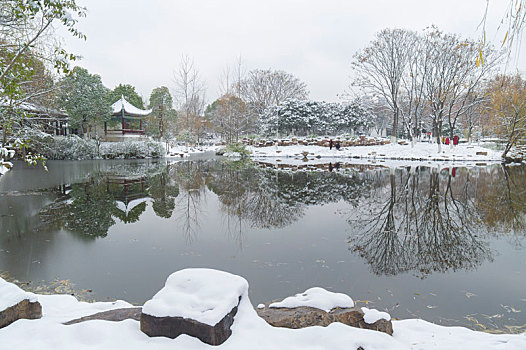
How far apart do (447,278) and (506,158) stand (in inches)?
937

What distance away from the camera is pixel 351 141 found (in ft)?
101

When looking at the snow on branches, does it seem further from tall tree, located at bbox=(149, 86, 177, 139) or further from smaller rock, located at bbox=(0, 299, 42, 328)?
smaller rock, located at bbox=(0, 299, 42, 328)

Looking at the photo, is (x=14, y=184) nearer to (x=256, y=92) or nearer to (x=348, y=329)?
(x=348, y=329)

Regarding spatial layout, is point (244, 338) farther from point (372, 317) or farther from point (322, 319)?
point (372, 317)

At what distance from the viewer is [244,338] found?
2.28m

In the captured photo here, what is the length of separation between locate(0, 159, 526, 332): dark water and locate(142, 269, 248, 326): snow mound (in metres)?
1.45

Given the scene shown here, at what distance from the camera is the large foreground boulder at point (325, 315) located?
2588 mm

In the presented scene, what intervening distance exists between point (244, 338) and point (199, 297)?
1.45 feet

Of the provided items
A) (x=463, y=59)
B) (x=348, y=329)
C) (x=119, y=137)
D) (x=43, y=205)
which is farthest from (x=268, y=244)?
(x=119, y=137)

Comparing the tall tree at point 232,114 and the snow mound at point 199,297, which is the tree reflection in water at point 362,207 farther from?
the tall tree at point 232,114

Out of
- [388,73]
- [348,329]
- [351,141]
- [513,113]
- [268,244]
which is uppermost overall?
[388,73]

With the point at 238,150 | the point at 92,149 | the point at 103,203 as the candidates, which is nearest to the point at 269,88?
the point at 238,150

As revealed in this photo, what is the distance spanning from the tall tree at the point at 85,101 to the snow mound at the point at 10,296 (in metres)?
27.5

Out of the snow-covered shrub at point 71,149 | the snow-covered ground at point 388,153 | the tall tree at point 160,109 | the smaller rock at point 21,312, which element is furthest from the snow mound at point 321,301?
the tall tree at point 160,109
